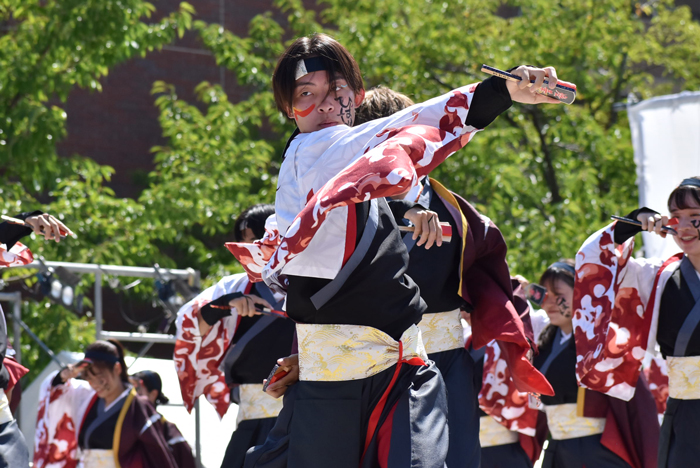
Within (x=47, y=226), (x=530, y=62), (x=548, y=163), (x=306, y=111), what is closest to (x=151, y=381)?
(x=47, y=226)

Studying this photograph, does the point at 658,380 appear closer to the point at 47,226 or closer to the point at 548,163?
the point at 47,226

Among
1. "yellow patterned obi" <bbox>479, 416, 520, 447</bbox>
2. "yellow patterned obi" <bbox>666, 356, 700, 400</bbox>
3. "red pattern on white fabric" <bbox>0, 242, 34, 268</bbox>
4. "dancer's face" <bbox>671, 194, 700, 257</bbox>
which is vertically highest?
"dancer's face" <bbox>671, 194, 700, 257</bbox>

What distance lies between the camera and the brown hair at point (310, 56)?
Result: 2.27m

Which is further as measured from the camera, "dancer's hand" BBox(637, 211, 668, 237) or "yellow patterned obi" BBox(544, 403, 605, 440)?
"yellow patterned obi" BBox(544, 403, 605, 440)

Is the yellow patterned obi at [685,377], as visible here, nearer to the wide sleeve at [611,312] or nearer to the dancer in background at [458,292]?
the wide sleeve at [611,312]

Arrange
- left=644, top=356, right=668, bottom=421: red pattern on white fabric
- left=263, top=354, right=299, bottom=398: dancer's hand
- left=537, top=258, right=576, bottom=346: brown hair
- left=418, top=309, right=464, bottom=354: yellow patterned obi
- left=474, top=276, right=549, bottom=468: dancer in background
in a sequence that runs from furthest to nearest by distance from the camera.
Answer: left=644, top=356, right=668, bottom=421: red pattern on white fabric, left=537, top=258, right=576, bottom=346: brown hair, left=474, top=276, right=549, bottom=468: dancer in background, left=418, top=309, right=464, bottom=354: yellow patterned obi, left=263, top=354, right=299, bottom=398: dancer's hand

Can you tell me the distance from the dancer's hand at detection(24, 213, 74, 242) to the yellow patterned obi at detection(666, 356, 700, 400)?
7.51 ft

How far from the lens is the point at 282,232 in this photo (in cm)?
224

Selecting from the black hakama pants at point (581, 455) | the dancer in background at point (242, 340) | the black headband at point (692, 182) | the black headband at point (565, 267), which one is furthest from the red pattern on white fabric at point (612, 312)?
the dancer in background at point (242, 340)

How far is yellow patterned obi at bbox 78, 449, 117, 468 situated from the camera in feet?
16.4

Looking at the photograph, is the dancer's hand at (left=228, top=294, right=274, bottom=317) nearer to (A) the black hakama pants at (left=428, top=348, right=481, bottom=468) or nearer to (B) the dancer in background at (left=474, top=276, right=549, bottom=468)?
(A) the black hakama pants at (left=428, top=348, right=481, bottom=468)

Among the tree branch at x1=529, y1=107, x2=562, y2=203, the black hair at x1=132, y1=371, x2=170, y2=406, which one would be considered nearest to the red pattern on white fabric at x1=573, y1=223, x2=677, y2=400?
the black hair at x1=132, y1=371, x2=170, y2=406

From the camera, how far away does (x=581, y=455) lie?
3.96 m

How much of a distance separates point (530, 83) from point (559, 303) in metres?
2.35
